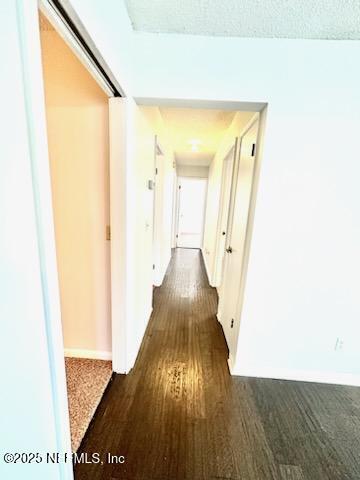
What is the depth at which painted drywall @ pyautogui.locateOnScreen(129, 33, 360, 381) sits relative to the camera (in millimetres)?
1376

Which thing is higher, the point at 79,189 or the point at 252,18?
the point at 252,18

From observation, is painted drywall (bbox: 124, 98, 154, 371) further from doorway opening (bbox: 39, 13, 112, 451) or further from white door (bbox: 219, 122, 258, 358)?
white door (bbox: 219, 122, 258, 358)

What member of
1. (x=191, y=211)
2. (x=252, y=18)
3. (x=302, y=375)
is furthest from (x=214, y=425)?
(x=191, y=211)

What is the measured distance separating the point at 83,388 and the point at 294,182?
2.15 m

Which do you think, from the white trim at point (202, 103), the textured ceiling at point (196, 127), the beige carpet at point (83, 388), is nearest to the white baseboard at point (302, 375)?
the beige carpet at point (83, 388)

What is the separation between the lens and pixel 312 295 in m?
1.66

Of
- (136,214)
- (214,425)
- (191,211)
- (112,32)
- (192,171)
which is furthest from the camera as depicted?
(191,211)

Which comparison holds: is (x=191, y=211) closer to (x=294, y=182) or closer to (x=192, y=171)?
(x=192, y=171)

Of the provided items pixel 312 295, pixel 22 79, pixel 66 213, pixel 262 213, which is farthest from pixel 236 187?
pixel 22 79

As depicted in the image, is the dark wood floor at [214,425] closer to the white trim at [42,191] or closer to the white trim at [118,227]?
the white trim at [118,227]

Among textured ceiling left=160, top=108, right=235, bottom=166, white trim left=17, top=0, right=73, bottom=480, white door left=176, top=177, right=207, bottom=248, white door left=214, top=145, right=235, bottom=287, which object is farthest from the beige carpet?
white door left=176, top=177, right=207, bottom=248

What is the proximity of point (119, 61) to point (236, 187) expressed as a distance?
59.3 inches

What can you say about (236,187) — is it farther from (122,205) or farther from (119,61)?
(119,61)

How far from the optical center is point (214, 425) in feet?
4.57
